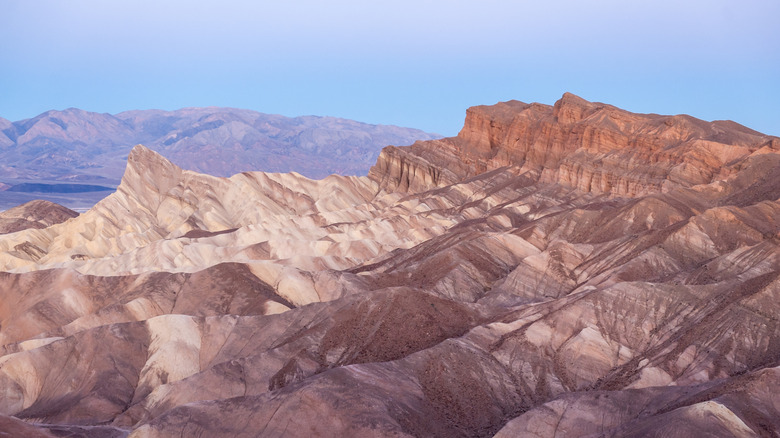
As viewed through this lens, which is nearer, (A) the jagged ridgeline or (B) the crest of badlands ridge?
(A) the jagged ridgeline

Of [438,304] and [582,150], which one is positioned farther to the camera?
[582,150]

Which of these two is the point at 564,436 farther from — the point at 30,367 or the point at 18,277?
the point at 18,277

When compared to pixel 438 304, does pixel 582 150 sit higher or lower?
higher

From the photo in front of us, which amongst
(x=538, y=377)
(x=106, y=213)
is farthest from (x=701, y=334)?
(x=106, y=213)

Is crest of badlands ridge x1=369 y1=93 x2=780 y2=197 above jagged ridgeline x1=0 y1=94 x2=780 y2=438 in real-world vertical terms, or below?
above
